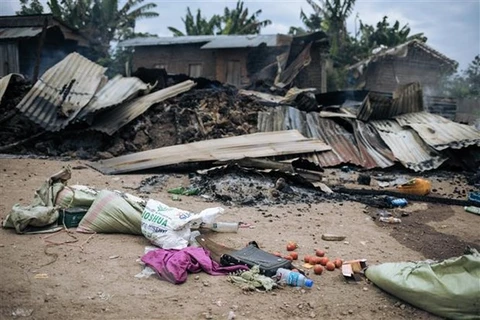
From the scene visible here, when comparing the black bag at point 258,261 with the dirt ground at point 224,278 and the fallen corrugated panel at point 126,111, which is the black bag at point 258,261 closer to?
the dirt ground at point 224,278

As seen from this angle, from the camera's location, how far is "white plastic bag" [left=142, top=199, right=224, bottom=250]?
12.2ft

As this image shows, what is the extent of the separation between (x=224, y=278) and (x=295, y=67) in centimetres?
1443

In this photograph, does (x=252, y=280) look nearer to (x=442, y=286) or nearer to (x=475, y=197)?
(x=442, y=286)

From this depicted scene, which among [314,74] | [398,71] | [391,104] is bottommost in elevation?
[391,104]

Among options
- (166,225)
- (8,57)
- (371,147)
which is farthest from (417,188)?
(8,57)

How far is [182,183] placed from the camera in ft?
22.0

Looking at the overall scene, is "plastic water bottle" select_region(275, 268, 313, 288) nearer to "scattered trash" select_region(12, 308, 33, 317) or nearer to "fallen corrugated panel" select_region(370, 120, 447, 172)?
"scattered trash" select_region(12, 308, 33, 317)

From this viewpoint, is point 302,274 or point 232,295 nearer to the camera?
point 232,295

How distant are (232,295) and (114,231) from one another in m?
1.74

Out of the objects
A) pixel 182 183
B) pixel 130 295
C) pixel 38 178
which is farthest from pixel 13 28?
pixel 130 295

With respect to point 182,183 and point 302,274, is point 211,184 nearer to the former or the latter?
point 182,183

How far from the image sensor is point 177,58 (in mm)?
19594

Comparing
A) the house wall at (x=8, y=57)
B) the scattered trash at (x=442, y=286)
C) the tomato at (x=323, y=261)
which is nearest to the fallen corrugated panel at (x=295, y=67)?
the house wall at (x=8, y=57)

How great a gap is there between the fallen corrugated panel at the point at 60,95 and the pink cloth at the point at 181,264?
248 inches
